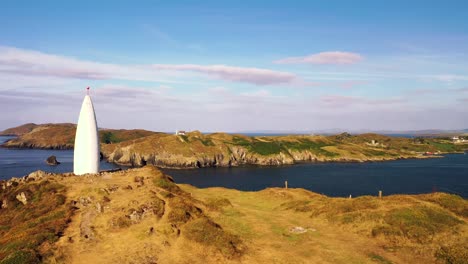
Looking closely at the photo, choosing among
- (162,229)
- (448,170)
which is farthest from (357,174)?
(162,229)

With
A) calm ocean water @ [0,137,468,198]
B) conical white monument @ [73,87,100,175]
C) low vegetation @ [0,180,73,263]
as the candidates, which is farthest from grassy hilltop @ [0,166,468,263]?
calm ocean water @ [0,137,468,198]

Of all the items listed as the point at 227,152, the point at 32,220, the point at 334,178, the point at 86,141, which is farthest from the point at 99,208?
the point at 227,152

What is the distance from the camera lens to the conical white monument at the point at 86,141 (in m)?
47.3

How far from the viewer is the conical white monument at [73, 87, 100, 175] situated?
47344mm

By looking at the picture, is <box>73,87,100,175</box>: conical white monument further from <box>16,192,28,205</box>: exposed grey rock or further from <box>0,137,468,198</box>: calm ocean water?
<box>0,137,468,198</box>: calm ocean water

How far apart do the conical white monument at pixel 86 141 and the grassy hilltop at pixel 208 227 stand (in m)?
4.45

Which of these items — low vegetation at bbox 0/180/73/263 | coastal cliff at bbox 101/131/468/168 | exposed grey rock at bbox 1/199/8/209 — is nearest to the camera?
low vegetation at bbox 0/180/73/263

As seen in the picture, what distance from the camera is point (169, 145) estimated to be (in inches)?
6019

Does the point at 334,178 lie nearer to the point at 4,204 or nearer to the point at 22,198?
the point at 22,198

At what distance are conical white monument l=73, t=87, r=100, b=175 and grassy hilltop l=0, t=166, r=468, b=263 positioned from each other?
14.6 feet

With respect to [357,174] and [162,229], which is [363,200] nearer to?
[162,229]

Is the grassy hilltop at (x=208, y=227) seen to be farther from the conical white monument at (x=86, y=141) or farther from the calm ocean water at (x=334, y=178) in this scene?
the calm ocean water at (x=334, y=178)

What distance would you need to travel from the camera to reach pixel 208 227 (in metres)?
29.8

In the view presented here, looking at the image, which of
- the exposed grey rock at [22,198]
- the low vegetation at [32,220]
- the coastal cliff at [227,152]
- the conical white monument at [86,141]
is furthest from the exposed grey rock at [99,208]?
→ the coastal cliff at [227,152]
